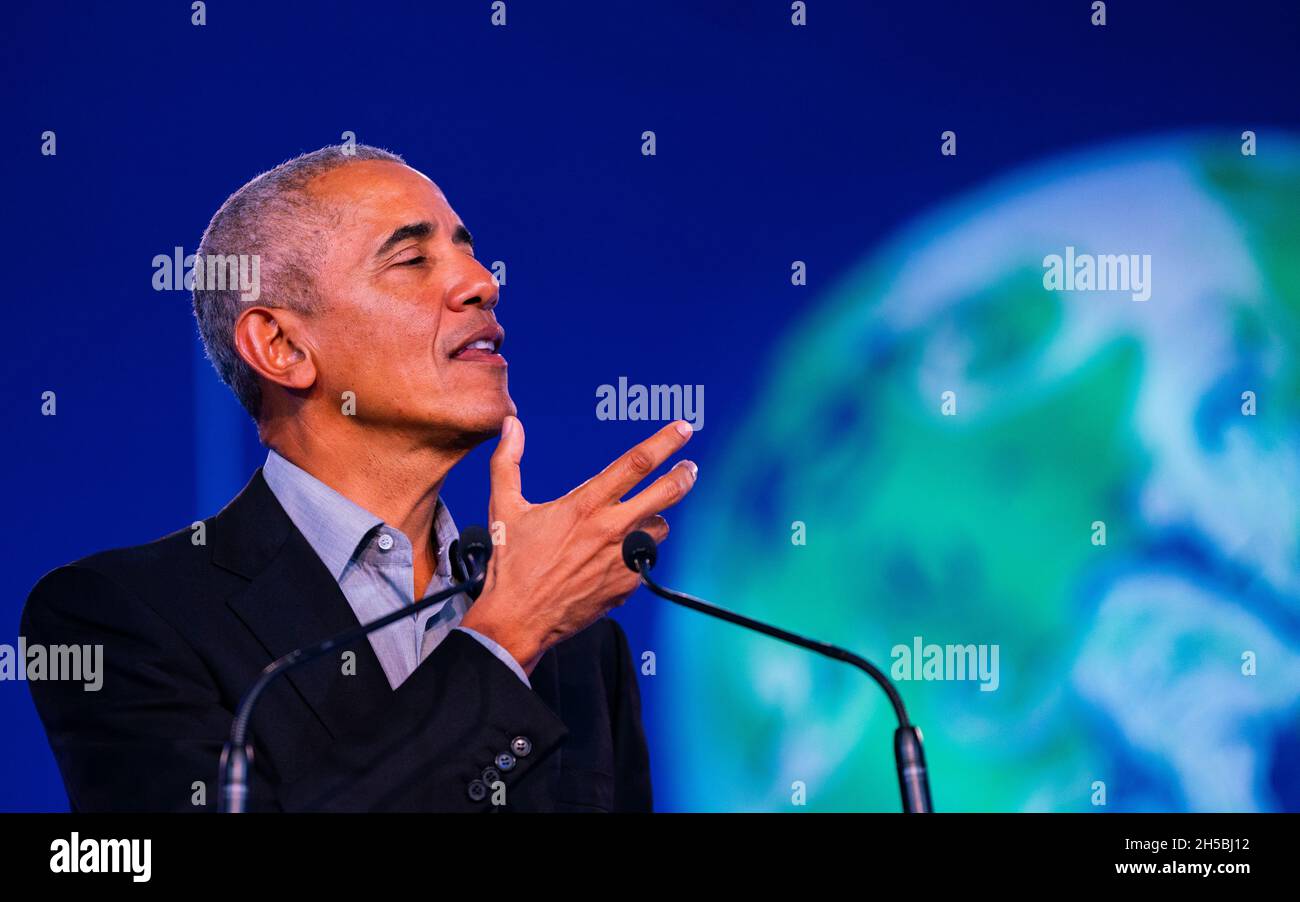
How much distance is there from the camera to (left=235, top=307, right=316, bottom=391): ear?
1.96 meters

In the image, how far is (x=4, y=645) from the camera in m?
2.39

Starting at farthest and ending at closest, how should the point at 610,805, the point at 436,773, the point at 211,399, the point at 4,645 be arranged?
the point at 211,399, the point at 4,645, the point at 610,805, the point at 436,773

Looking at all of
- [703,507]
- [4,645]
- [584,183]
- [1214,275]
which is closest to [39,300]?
[4,645]

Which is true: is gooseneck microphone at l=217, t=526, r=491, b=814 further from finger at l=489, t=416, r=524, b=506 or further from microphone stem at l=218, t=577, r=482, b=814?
finger at l=489, t=416, r=524, b=506

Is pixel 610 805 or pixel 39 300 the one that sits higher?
pixel 39 300

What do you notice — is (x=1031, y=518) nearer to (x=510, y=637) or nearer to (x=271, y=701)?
(x=510, y=637)

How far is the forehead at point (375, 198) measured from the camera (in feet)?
6.40

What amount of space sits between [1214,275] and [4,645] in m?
2.32

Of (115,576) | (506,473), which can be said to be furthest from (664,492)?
(115,576)

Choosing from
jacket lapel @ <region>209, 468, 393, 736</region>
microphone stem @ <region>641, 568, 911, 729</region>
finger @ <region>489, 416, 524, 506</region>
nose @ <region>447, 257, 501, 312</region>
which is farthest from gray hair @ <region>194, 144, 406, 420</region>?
microphone stem @ <region>641, 568, 911, 729</region>

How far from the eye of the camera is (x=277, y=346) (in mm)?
1989

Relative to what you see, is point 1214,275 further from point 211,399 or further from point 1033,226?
point 211,399

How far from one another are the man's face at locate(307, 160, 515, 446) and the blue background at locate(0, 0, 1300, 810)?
673mm

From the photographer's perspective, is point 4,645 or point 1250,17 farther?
point 1250,17
